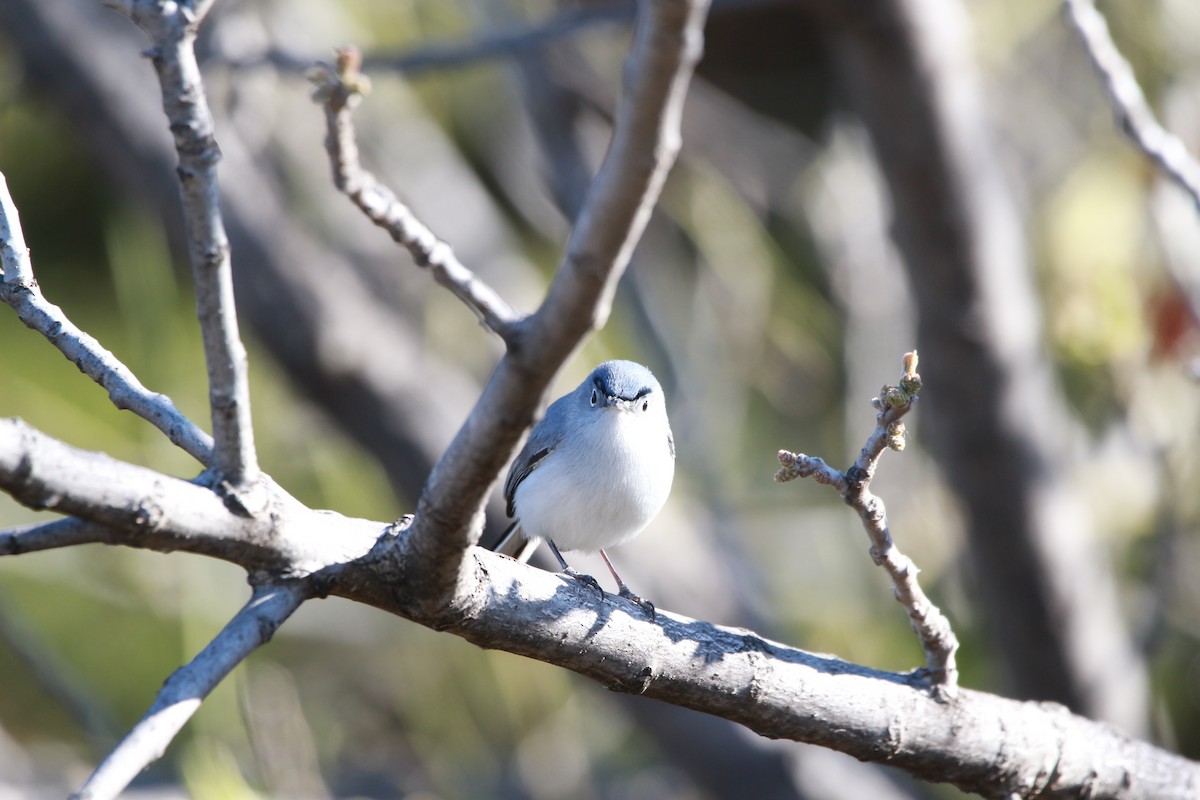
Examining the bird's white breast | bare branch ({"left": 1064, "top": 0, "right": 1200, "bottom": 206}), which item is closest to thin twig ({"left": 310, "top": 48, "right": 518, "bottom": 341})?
the bird's white breast

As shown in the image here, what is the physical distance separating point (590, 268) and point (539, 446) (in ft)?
5.48

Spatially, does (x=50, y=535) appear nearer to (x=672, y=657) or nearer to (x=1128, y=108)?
(x=672, y=657)

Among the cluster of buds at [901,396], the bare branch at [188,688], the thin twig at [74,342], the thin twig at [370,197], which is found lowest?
the bare branch at [188,688]

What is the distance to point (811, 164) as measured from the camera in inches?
167

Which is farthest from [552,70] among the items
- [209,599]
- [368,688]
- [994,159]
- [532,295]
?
[368,688]

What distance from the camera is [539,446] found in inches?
102

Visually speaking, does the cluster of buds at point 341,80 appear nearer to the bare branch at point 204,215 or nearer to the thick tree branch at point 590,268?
the bare branch at point 204,215

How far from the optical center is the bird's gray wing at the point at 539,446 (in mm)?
2555

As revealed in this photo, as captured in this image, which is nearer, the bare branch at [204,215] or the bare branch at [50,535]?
the bare branch at [204,215]

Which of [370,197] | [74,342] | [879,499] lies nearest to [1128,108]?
[879,499]

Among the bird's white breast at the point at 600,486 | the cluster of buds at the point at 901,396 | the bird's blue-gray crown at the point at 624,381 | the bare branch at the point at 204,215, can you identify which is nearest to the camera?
the bare branch at the point at 204,215

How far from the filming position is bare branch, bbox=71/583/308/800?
0.98m

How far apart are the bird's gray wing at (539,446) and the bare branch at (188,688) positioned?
4.31 ft

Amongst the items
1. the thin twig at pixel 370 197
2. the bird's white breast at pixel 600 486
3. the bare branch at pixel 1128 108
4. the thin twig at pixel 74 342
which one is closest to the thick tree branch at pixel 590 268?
the thin twig at pixel 370 197
